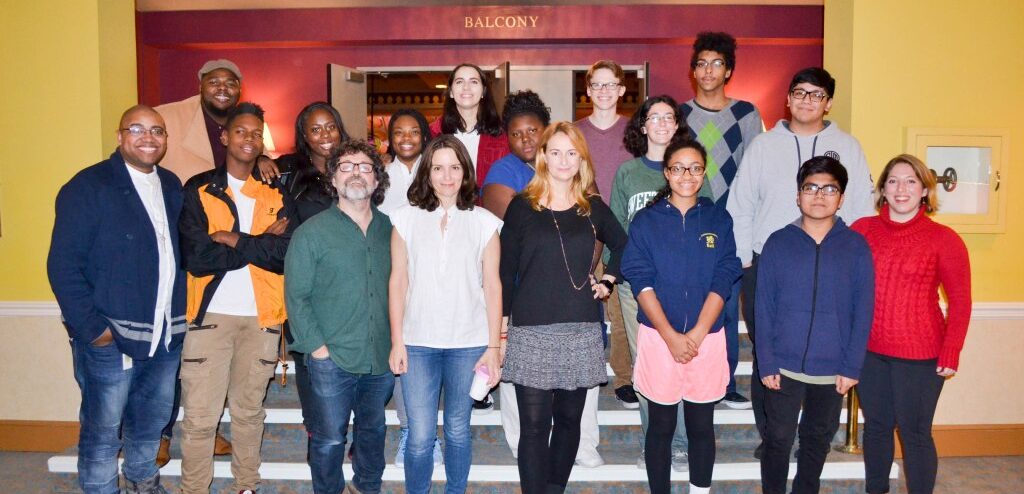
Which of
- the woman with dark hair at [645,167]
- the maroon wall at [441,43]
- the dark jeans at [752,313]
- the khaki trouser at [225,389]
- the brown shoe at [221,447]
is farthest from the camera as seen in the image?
the maroon wall at [441,43]

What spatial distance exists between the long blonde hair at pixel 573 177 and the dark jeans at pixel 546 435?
0.72 metres

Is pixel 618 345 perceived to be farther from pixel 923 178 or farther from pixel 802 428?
pixel 923 178

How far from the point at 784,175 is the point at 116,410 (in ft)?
9.69

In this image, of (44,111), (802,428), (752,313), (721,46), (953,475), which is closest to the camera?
(802,428)

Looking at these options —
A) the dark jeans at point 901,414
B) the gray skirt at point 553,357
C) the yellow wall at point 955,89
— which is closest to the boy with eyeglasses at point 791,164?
the dark jeans at point 901,414

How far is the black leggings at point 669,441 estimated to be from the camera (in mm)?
2746

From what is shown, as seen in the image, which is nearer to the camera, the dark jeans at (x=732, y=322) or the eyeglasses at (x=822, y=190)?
the eyeglasses at (x=822, y=190)

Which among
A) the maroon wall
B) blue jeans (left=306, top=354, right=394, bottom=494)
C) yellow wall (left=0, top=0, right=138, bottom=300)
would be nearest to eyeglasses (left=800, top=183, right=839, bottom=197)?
blue jeans (left=306, top=354, right=394, bottom=494)

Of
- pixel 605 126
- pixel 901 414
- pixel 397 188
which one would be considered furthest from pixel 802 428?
pixel 397 188

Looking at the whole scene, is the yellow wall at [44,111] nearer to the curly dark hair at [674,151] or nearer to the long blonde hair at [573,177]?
the long blonde hair at [573,177]

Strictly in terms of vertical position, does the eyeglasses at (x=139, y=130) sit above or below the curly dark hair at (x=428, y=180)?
above

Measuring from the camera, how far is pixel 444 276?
272 centimetres

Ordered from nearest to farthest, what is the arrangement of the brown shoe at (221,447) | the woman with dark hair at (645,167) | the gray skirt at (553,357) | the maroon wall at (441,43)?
1. the gray skirt at (553,357)
2. the woman with dark hair at (645,167)
3. the brown shoe at (221,447)
4. the maroon wall at (441,43)

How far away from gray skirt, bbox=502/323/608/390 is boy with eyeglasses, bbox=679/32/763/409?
968mm
